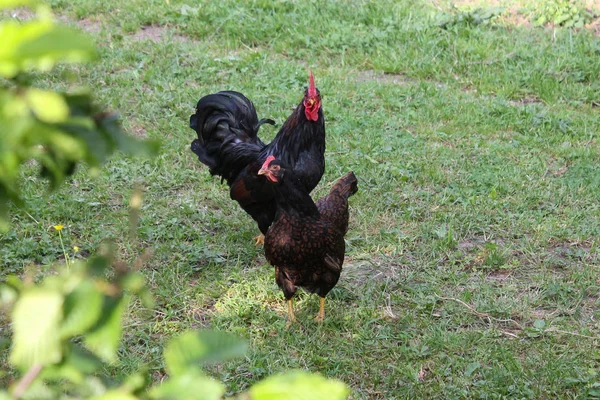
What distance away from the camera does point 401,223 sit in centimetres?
519

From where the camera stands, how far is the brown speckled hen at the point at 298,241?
3.94 metres

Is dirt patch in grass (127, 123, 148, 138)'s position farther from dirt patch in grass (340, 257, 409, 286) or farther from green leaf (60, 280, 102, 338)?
green leaf (60, 280, 102, 338)

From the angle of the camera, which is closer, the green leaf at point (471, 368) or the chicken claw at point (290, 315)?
the green leaf at point (471, 368)

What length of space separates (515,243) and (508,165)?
120 cm

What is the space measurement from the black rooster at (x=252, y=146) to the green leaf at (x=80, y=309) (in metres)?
3.61

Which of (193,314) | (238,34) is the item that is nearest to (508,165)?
(193,314)

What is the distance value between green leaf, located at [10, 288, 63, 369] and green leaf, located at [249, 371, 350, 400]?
236 mm

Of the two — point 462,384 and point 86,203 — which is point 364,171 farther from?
point 462,384

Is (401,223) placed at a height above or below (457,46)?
below

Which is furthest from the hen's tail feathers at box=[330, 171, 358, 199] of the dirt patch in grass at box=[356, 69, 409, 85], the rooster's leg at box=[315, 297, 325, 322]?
the dirt patch in grass at box=[356, 69, 409, 85]

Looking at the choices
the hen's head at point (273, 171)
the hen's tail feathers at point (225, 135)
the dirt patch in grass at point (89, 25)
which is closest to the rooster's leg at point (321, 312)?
the hen's head at point (273, 171)

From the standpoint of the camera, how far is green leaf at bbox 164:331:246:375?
84 centimetres

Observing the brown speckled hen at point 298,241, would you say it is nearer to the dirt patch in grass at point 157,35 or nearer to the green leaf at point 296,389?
the green leaf at point 296,389

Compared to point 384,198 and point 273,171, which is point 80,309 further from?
point 384,198
